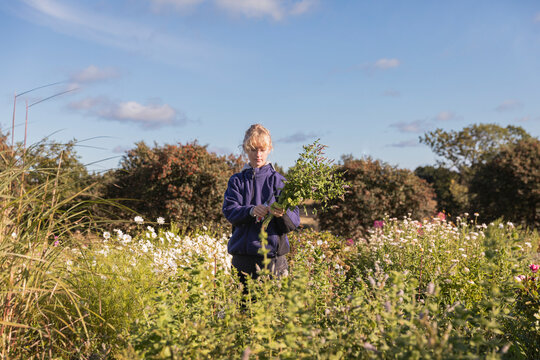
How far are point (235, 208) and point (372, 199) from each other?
795 cm

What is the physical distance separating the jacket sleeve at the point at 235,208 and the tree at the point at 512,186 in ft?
41.2

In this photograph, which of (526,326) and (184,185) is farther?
(184,185)

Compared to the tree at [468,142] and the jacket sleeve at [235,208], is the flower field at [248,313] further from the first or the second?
the tree at [468,142]

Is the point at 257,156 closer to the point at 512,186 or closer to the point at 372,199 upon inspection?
the point at 372,199

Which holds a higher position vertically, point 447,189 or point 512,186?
point 447,189

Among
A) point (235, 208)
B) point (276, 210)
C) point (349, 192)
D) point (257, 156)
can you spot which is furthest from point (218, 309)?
point (349, 192)

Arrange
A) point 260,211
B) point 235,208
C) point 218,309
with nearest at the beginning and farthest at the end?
point 218,309 → point 260,211 → point 235,208

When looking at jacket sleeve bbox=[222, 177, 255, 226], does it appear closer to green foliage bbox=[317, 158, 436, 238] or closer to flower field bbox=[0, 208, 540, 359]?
flower field bbox=[0, 208, 540, 359]

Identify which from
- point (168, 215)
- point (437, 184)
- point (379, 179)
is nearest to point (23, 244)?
point (168, 215)

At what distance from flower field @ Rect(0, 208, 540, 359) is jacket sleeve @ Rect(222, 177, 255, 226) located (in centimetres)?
58

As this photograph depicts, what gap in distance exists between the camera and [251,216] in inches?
145

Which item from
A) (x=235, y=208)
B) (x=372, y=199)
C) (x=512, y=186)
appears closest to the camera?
(x=235, y=208)

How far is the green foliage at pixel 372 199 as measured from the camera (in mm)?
11297

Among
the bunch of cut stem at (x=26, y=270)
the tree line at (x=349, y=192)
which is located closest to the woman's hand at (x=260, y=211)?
the bunch of cut stem at (x=26, y=270)
